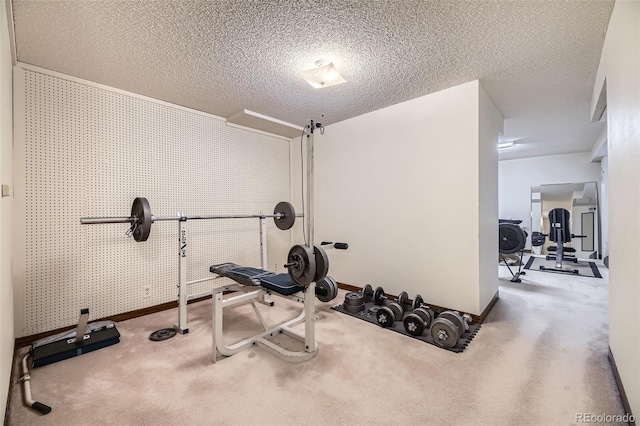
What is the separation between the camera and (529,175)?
672 cm

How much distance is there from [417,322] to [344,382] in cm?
99

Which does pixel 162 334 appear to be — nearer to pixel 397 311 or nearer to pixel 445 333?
pixel 397 311

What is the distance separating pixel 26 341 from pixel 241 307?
6.30ft

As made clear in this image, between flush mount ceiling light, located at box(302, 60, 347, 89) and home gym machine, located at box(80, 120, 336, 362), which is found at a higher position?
flush mount ceiling light, located at box(302, 60, 347, 89)

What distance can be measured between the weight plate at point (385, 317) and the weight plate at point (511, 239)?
3.15 meters

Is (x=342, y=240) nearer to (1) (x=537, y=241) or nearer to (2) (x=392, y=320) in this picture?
(2) (x=392, y=320)

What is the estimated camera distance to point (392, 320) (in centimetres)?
277

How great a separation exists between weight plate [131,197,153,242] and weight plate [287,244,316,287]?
1385mm

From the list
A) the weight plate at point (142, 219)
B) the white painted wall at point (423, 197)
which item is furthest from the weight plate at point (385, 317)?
the weight plate at point (142, 219)

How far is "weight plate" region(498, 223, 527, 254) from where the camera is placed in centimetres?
455

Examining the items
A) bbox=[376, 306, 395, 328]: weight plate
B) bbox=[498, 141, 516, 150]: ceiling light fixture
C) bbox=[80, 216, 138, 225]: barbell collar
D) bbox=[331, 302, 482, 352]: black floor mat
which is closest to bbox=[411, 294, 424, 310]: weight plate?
bbox=[331, 302, 482, 352]: black floor mat

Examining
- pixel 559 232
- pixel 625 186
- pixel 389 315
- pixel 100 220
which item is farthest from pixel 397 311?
pixel 559 232

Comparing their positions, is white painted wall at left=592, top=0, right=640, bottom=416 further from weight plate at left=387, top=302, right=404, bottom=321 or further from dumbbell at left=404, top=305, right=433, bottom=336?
weight plate at left=387, top=302, right=404, bottom=321

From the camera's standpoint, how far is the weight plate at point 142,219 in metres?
2.50
